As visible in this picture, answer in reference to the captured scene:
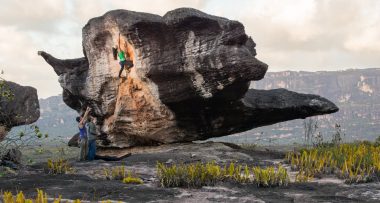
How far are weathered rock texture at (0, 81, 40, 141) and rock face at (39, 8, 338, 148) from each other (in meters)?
2.59

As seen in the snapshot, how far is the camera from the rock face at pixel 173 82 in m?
22.1

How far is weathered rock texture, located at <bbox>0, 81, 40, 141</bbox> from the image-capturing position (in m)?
25.1

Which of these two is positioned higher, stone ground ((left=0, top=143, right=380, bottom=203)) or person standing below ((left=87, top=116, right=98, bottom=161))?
person standing below ((left=87, top=116, right=98, bottom=161))

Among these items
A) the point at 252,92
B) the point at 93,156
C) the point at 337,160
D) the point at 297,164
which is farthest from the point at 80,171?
the point at 252,92

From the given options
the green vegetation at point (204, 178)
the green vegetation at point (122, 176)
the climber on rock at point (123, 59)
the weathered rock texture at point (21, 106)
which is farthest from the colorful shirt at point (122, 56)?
the green vegetation at point (204, 178)

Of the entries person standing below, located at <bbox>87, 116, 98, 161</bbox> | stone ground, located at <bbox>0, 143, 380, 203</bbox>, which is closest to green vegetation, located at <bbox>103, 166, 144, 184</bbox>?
stone ground, located at <bbox>0, 143, 380, 203</bbox>

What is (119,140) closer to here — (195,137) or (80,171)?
(195,137)

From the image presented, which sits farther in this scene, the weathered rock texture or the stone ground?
the weathered rock texture

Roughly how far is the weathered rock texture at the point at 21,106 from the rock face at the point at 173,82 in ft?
8.49

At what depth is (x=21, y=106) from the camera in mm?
26078

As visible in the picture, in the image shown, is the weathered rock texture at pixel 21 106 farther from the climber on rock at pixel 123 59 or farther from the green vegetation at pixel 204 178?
the green vegetation at pixel 204 178

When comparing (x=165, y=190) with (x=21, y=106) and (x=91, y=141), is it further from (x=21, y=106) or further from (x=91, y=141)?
(x=21, y=106)

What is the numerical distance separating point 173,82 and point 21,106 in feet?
30.0

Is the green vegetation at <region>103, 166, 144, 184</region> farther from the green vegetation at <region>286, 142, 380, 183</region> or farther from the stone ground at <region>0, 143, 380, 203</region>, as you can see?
the green vegetation at <region>286, 142, 380, 183</region>
